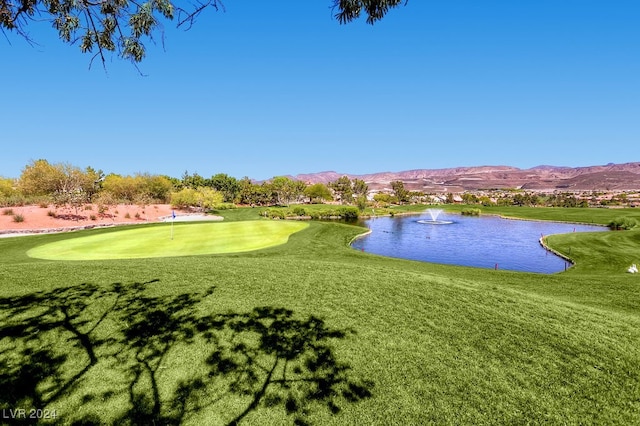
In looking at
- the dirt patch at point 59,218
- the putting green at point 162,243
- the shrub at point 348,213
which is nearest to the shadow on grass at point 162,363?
the putting green at point 162,243

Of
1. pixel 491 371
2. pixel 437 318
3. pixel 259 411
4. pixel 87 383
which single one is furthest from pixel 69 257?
pixel 491 371

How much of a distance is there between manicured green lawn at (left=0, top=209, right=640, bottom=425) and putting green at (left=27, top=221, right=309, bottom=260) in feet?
30.3

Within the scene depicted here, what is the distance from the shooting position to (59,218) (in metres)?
37.3

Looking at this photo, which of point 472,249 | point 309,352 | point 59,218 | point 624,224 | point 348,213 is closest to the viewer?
point 309,352

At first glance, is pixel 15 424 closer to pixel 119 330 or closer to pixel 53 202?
pixel 119 330

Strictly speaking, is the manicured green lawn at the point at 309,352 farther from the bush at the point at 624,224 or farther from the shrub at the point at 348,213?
the shrub at the point at 348,213

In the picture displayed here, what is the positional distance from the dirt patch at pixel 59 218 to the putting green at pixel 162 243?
50.5 ft

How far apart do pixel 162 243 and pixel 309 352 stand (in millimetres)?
19555

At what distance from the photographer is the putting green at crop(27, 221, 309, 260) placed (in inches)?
694

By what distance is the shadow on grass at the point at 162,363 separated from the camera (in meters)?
4.21

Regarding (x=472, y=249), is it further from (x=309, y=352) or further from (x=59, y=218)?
(x=59, y=218)

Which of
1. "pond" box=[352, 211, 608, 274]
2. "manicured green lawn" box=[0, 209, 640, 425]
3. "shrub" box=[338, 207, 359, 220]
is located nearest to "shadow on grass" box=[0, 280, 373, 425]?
"manicured green lawn" box=[0, 209, 640, 425]

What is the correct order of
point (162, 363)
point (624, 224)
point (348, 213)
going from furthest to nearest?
point (348, 213) < point (624, 224) < point (162, 363)

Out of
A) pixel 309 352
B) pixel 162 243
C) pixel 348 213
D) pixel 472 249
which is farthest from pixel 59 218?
pixel 348 213
